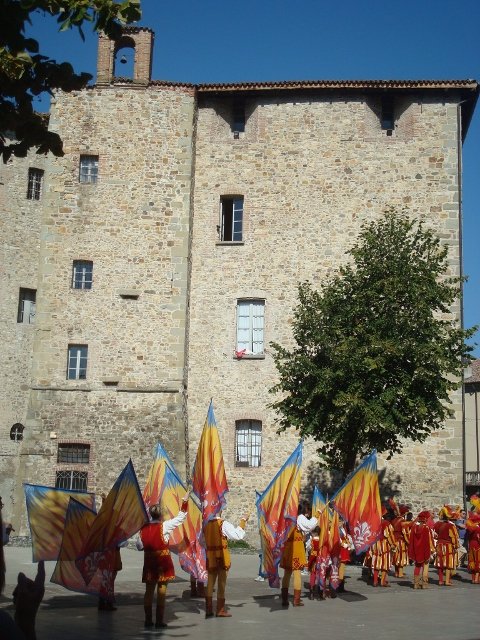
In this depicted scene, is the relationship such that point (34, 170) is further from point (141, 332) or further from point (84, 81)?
point (84, 81)

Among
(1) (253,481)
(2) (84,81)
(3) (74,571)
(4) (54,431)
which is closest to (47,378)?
(4) (54,431)

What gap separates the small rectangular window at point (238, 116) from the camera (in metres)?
27.4

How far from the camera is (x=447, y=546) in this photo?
16.7 meters

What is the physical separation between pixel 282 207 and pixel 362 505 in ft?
45.8

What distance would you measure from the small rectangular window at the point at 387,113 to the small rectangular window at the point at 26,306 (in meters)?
13.5

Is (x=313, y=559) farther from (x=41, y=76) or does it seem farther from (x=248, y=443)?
(x=248, y=443)

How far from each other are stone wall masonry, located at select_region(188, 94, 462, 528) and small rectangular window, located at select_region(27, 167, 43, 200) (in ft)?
23.6

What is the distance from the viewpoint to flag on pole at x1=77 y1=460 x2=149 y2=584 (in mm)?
11125

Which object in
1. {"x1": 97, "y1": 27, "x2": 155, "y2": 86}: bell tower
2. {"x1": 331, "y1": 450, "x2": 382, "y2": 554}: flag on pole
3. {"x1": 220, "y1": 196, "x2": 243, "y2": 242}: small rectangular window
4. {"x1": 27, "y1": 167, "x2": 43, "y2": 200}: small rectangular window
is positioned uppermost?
{"x1": 97, "y1": 27, "x2": 155, "y2": 86}: bell tower

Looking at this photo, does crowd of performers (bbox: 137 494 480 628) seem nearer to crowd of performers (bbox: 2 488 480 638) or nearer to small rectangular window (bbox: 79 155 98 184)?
crowd of performers (bbox: 2 488 480 638)

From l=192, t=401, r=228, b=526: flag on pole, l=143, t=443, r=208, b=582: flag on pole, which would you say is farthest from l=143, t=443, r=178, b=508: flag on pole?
l=192, t=401, r=228, b=526: flag on pole

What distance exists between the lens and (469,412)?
1982 inches

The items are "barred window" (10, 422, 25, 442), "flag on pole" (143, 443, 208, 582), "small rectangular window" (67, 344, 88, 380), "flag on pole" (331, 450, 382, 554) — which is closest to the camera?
"flag on pole" (143, 443, 208, 582)

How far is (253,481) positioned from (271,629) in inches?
579
